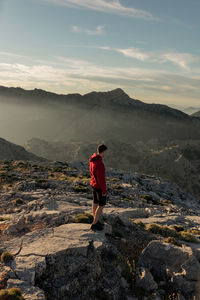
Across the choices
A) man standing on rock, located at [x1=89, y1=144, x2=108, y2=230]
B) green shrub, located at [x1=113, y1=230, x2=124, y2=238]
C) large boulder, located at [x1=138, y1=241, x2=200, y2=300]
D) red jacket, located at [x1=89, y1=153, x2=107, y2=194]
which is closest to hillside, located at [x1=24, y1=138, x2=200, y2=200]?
green shrub, located at [x1=113, y1=230, x2=124, y2=238]

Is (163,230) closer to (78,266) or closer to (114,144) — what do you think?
(78,266)

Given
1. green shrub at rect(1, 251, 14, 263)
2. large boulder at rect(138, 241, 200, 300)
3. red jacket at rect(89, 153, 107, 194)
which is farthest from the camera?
red jacket at rect(89, 153, 107, 194)

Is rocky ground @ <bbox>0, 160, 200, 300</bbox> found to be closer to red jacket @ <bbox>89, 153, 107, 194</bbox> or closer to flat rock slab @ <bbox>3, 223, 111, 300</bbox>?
flat rock slab @ <bbox>3, 223, 111, 300</bbox>

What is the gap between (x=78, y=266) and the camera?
8438 millimetres

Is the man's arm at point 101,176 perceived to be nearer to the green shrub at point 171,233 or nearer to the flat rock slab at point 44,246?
the flat rock slab at point 44,246

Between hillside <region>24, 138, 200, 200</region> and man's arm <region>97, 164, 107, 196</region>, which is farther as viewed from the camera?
hillside <region>24, 138, 200, 200</region>

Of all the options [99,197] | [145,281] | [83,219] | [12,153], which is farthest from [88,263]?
[12,153]

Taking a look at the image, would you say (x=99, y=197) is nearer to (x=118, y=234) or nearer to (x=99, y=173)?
(x=99, y=173)

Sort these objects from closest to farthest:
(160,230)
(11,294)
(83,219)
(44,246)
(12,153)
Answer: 1. (11,294)
2. (44,246)
3. (83,219)
4. (160,230)
5. (12,153)

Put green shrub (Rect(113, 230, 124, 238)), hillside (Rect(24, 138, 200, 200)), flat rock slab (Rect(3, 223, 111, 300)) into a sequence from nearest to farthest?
1. flat rock slab (Rect(3, 223, 111, 300))
2. green shrub (Rect(113, 230, 124, 238))
3. hillside (Rect(24, 138, 200, 200))

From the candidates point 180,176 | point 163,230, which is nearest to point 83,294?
point 163,230

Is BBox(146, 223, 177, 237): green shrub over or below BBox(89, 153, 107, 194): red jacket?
below

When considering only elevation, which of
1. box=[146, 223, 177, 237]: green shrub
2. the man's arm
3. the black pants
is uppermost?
the man's arm

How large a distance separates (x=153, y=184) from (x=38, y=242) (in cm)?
3702
